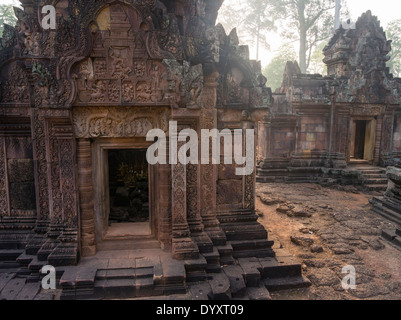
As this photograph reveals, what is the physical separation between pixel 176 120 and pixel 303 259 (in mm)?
3953

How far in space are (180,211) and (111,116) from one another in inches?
76.6

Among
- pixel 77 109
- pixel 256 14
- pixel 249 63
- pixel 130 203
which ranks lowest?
pixel 130 203

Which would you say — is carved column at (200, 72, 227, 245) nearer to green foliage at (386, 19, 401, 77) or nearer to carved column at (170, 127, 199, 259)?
carved column at (170, 127, 199, 259)

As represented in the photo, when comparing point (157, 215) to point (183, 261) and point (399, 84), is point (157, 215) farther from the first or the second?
point (399, 84)

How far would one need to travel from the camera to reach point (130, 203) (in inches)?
322

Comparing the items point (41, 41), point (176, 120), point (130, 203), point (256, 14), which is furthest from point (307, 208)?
point (256, 14)

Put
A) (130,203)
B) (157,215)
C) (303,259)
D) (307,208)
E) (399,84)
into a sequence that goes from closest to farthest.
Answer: (157,215), (303,259), (130,203), (307,208), (399,84)

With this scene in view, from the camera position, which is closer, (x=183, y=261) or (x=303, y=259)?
(x=183, y=261)

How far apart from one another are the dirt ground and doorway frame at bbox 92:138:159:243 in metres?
2.53

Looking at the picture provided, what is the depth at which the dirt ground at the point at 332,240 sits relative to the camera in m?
5.05

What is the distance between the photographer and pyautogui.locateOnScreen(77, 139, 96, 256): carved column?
190 inches

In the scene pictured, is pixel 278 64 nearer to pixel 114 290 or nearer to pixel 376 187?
pixel 376 187

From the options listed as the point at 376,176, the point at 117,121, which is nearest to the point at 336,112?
the point at 376,176

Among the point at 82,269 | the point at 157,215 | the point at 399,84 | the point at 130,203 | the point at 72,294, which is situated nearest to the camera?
the point at 72,294
